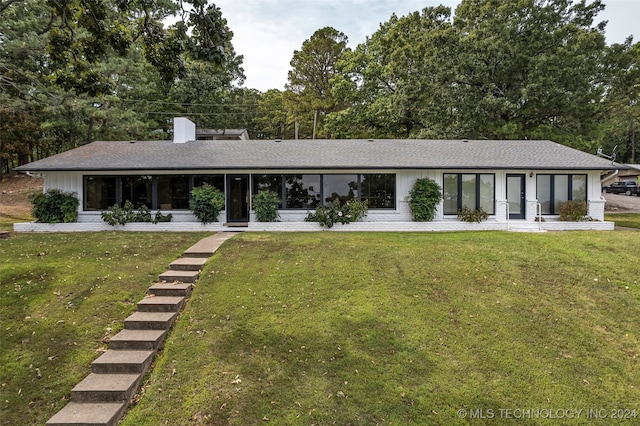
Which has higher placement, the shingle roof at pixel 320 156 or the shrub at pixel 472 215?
the shingle roof at pixel 320 156

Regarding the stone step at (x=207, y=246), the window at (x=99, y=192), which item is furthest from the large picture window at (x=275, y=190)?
the stone step at (x=207, y=246)

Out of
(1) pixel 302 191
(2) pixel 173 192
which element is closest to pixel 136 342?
(1) pixel 302 191

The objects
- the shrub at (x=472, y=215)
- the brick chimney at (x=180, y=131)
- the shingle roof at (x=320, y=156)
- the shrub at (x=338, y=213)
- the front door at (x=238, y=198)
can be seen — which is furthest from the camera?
the brick chimney at (x=180, y=131)

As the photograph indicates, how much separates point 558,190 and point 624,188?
2437cm

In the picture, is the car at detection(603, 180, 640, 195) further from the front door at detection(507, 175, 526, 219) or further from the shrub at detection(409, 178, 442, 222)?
the shrub at detection(409, 178, 442, 222)

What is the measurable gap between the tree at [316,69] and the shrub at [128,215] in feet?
62.8

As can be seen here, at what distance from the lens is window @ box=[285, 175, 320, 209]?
45.4 ft

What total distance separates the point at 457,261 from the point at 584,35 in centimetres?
1754

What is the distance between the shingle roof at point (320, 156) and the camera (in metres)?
13.3

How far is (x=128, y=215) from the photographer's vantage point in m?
13.3

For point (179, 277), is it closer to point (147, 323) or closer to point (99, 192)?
point (147, 323)

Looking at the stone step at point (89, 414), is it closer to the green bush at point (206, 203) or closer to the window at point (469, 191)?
the green bush at point (206, 203)

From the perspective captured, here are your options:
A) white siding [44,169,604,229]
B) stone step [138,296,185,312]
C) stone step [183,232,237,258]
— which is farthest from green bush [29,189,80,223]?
stone step [138,296,185,312]

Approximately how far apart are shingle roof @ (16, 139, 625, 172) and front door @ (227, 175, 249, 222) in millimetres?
765
